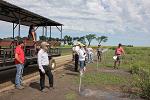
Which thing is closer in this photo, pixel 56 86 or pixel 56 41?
pixel 56 86

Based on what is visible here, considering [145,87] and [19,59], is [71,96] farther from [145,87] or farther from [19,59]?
[19,59]

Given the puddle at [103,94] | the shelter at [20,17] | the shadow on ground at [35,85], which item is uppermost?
the shelter at [20,17]

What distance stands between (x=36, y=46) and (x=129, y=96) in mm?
7741

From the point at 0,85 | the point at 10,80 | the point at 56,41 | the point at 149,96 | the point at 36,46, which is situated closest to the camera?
the point at 149,96

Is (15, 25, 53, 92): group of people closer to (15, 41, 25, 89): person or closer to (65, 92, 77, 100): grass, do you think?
(15, 41, 25, 89): person

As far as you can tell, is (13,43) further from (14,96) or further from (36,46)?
(14,96)

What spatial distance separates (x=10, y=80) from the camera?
14961 millimetres

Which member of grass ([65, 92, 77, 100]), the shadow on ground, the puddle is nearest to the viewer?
grass ([65, 92, 77, 100])

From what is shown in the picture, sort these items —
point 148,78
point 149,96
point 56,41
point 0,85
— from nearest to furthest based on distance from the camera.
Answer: point 149,96, point 148,78, point 0,85, point 56,41

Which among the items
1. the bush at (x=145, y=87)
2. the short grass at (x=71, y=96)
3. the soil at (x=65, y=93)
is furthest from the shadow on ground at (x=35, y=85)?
the bush at (x=145, y=87)

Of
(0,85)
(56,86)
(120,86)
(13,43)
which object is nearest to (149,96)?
(120,86)

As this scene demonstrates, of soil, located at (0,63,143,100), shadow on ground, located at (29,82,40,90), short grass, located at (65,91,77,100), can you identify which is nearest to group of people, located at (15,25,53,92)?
soil, located at (0,63,143,100)

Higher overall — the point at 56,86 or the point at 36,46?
the point at 36,46

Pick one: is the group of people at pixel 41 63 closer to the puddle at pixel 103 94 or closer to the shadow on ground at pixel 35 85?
the shadow on ground at pixel 35 85
